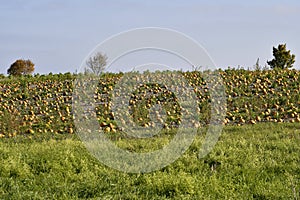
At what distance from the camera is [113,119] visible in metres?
11.6

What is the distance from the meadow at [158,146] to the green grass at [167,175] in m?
0.01

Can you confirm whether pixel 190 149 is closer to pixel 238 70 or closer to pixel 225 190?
pixel 225 190

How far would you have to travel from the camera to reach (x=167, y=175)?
626 centimetres

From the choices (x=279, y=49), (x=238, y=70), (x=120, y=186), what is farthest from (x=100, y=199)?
Result: (x=279, y=49)

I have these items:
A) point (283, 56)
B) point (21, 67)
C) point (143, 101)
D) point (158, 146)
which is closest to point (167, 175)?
point (158, 146)

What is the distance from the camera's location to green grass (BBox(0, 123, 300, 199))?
5668 millimetres

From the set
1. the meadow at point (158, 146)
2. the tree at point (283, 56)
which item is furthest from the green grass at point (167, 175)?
the tree at point (283, 56)

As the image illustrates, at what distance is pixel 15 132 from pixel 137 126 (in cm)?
250

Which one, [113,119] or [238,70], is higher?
[238,70]

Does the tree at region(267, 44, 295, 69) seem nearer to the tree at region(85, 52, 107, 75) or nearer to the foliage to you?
the foliage

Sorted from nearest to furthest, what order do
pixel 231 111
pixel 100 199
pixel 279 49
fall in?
pixel 100 199
pixel 231 111
pixel 279 49

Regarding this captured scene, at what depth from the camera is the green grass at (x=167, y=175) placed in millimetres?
5668

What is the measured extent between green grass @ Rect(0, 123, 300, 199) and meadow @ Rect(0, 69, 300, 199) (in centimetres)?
1

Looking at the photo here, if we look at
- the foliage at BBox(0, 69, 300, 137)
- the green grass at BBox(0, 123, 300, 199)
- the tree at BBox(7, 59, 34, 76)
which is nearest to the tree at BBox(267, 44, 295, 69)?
the foliage at BBox(0, 69, 300, 137)
